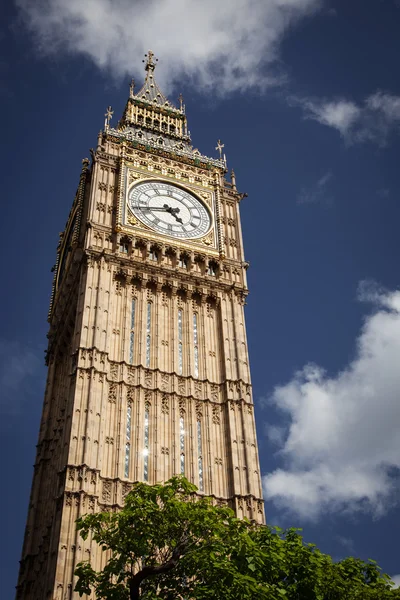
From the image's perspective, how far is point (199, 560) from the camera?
1950 centimetres

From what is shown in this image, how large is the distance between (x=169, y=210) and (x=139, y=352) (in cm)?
1192

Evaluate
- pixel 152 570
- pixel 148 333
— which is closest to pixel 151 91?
pixel 148 333

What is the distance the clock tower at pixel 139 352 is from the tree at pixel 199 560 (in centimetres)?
898

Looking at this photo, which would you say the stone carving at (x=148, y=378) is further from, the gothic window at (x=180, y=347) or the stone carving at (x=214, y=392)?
the stone carving at (x=214, y=392)

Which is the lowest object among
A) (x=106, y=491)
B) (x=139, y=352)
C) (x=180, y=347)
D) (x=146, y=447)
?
(x=106, y=491)

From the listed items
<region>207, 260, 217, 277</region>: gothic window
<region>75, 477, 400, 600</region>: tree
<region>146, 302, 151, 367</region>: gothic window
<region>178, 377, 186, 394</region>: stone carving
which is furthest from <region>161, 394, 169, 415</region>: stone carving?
<region>75, 477, 400, 600</region>: tree

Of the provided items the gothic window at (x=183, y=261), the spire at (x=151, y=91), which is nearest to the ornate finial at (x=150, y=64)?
the spire at (x=151, y=91)

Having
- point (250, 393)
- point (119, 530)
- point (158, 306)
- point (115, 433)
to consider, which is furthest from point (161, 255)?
point (119, 530)

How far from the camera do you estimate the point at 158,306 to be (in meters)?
41.4

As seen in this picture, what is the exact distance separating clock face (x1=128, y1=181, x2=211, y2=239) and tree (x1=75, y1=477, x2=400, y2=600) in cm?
2613

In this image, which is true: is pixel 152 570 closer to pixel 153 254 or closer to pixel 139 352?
pixel 139 352

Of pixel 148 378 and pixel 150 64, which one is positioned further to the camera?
pixel 150 64

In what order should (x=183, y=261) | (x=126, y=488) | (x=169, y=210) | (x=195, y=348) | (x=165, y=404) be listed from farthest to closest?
A: (x=169, y=210), (x=183, y=261), (x=195, y=348), (x=165, y=404), (x=126, y=488)

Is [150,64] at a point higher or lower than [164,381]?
higher
